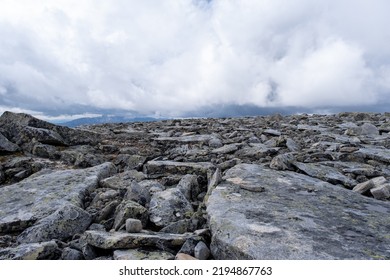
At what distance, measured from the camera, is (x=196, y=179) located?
24.5 feet

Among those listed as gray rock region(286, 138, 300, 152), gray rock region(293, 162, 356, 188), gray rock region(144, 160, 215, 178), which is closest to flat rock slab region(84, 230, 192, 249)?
gray rock region(144, 160, 215, 178)

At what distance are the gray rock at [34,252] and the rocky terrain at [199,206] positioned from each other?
0.04 feet

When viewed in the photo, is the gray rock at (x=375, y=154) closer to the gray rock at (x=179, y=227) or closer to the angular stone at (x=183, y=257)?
the gray rock at (x=179, y=227)

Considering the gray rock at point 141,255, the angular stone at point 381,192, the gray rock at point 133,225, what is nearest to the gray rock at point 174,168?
the gray rock at point 133,225

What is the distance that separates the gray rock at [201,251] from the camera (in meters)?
4.02

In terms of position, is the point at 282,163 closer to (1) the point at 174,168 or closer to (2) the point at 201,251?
(1) the point at 174,168

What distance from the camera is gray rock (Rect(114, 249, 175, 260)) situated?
3.98m

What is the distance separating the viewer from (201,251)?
4039 millimetres

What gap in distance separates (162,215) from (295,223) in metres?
2.33

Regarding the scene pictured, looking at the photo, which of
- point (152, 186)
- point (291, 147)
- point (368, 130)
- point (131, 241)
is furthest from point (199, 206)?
point (368, 130)

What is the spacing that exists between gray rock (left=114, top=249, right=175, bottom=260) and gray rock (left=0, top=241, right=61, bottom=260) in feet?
3.09

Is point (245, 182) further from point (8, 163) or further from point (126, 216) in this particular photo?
point (8, 163)
